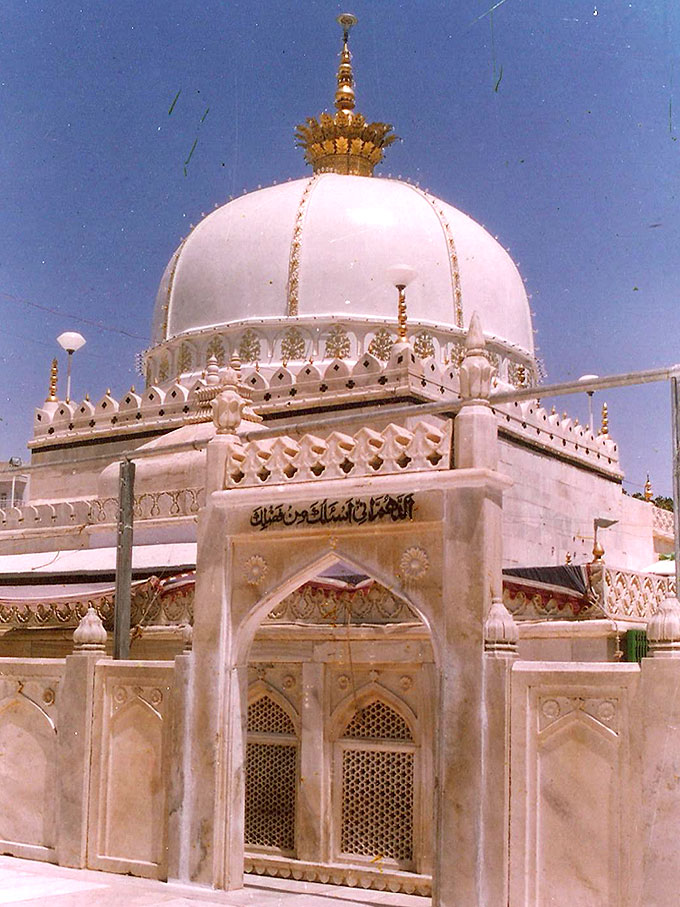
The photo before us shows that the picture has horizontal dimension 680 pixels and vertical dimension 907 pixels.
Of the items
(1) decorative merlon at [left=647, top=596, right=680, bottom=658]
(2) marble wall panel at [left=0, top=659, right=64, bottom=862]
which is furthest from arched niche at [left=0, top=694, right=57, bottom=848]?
(1) decorative merlon at [left=647, top=596, right=680, bottom=658]

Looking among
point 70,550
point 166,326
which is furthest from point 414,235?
point 70,550

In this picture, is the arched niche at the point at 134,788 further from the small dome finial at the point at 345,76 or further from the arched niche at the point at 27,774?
the small dome finial at the point at 345,76

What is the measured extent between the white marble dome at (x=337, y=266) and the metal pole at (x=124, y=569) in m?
10.5

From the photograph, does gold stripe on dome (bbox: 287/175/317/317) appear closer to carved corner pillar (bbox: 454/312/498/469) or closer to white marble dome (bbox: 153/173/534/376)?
white marble dome (bbox: 153/173/534/376)

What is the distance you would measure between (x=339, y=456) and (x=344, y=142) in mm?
18020

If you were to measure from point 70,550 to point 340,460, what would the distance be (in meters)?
8.18

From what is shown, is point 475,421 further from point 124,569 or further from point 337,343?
point 337,343

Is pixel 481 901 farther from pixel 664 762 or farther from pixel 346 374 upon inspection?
pixel 346 374

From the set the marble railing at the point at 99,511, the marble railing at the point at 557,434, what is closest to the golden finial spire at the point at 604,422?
the marble railing at the point at 557,434

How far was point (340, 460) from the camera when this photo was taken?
9.30 metres

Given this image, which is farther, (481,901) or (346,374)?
(346,374)

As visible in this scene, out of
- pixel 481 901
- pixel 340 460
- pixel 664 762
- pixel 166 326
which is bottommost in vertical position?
pixel 481 901

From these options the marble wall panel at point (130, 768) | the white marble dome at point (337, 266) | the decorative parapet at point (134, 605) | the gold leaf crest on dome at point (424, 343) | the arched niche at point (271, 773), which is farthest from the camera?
the white marble dome at point (337, 266)

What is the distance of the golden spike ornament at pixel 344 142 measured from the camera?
25.9m
